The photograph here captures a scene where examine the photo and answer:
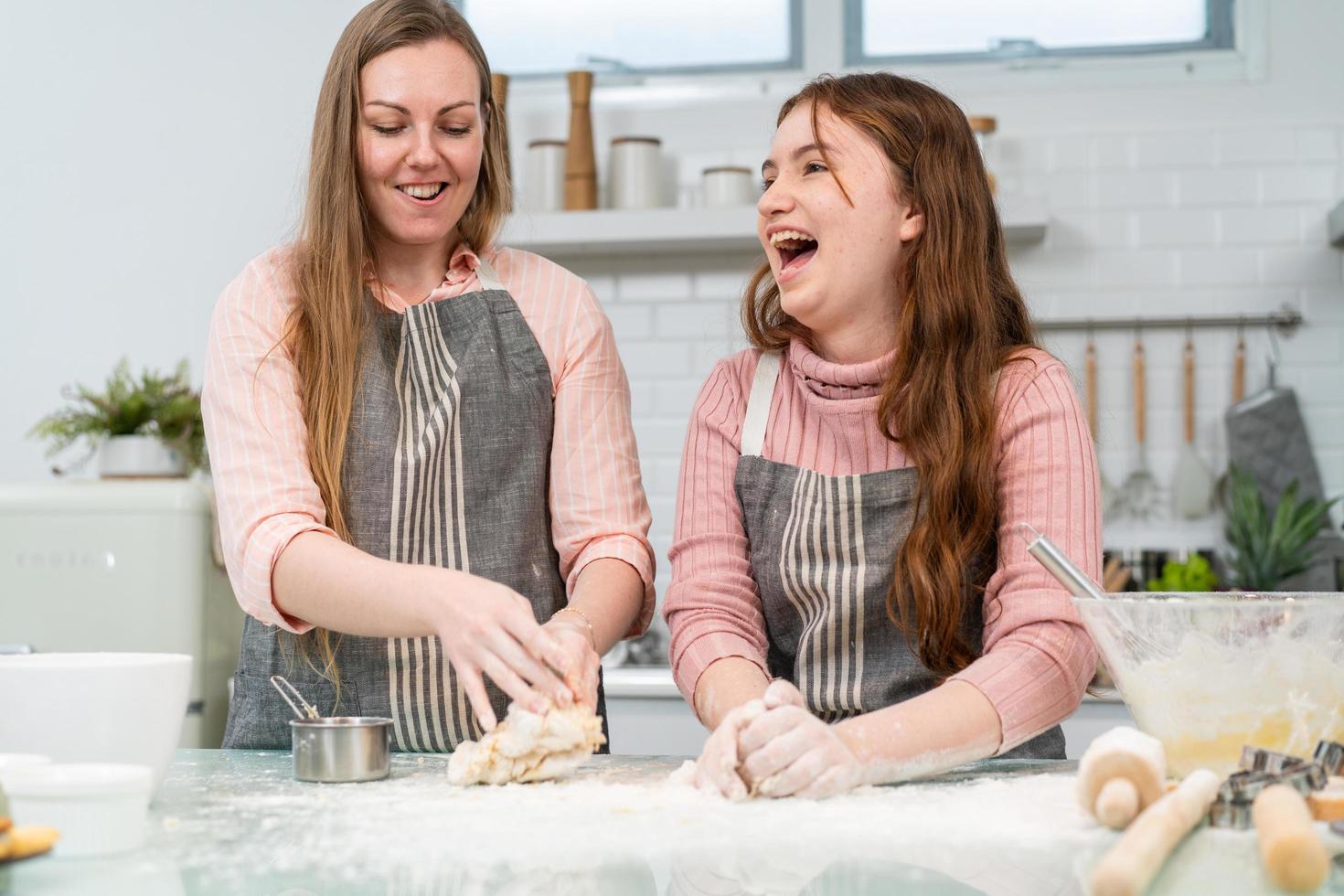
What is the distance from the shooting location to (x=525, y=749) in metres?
1.21

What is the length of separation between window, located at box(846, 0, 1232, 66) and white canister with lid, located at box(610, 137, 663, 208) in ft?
1.94

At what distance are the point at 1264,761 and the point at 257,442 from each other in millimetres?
1014

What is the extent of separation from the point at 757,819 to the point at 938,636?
19.5 inches

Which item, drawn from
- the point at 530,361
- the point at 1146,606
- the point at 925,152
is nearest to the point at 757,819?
the point at 1146,606

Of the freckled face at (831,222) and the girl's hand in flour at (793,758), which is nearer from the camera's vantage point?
the girl's hand in flour at (793,758)

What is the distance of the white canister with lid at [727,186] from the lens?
10.8 ft

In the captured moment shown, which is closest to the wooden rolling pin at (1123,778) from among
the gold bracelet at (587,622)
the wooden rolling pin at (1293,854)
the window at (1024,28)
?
the wooden rolling pin at (1293,854)

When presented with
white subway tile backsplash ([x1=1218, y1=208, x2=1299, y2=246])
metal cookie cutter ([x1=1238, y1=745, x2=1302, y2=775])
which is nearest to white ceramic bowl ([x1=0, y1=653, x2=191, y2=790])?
metal cookie cutter ([x1=1238, y1=745, x2=1302, y2=775])

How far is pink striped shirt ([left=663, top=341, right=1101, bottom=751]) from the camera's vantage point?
53.9 inches

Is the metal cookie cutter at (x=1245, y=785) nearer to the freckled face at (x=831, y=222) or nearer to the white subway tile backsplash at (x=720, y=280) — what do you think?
the freckled face at (x=831, y=222)

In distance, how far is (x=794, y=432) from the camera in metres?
1.64

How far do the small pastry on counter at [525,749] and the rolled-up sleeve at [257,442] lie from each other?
0.33m

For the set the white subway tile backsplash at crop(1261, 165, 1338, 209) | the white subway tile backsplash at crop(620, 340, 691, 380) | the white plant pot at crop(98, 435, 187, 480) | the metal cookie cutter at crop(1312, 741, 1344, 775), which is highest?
the white subway tile backsplash at crop(1261, 165, 1338, 209)

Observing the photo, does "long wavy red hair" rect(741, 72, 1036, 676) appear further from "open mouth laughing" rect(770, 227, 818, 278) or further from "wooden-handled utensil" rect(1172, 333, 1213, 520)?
"wooden-handled utensil" rect(1172, 333, 1213, 520)
